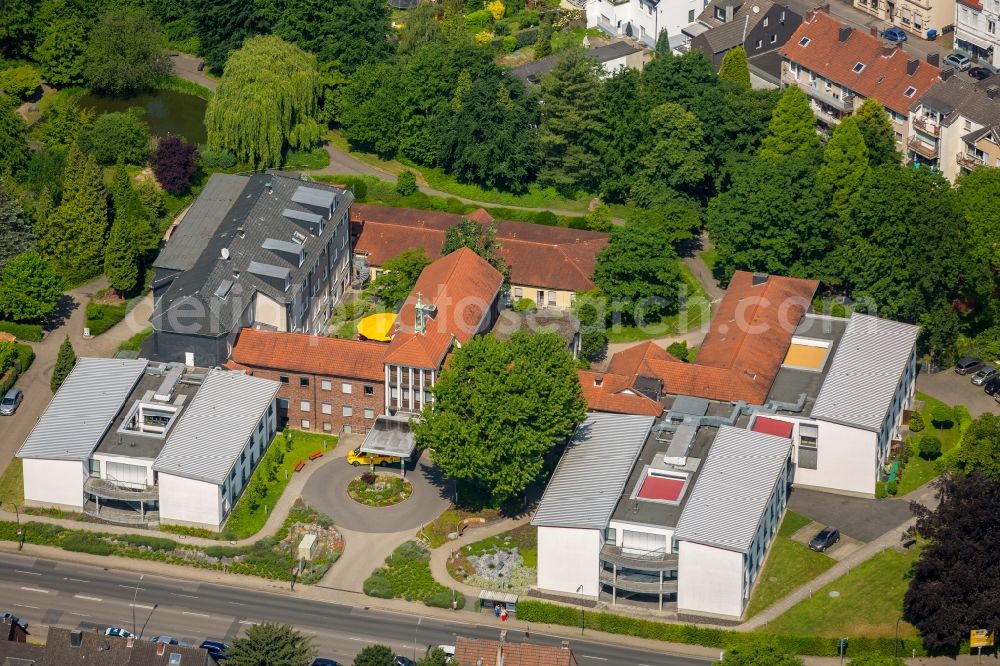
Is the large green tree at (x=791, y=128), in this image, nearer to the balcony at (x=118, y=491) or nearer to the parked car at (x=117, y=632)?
the balcony at (x=118, y=491)

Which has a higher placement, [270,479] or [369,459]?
[369,459]

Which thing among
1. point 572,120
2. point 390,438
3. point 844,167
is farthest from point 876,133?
point 390,438

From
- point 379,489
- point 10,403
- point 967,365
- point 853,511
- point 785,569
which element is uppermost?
point 967,365

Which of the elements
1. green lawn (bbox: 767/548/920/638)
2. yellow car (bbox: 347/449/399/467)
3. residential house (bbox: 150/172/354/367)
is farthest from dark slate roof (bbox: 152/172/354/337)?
green lawn (bbox: 767/548/920/638)

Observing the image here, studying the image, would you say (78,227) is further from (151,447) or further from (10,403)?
(151,447)

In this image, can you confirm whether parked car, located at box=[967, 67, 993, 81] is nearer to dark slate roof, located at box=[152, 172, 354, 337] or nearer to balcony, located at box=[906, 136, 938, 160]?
balcony, located at box=[906, 136, 938, 160]

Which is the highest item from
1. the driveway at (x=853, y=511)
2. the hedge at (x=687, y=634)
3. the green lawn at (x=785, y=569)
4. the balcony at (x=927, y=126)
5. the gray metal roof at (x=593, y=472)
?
the balcony at (x=927, y=126)

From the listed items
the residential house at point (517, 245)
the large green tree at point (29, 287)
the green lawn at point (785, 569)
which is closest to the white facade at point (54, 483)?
the large green tree at point (29, 287)
